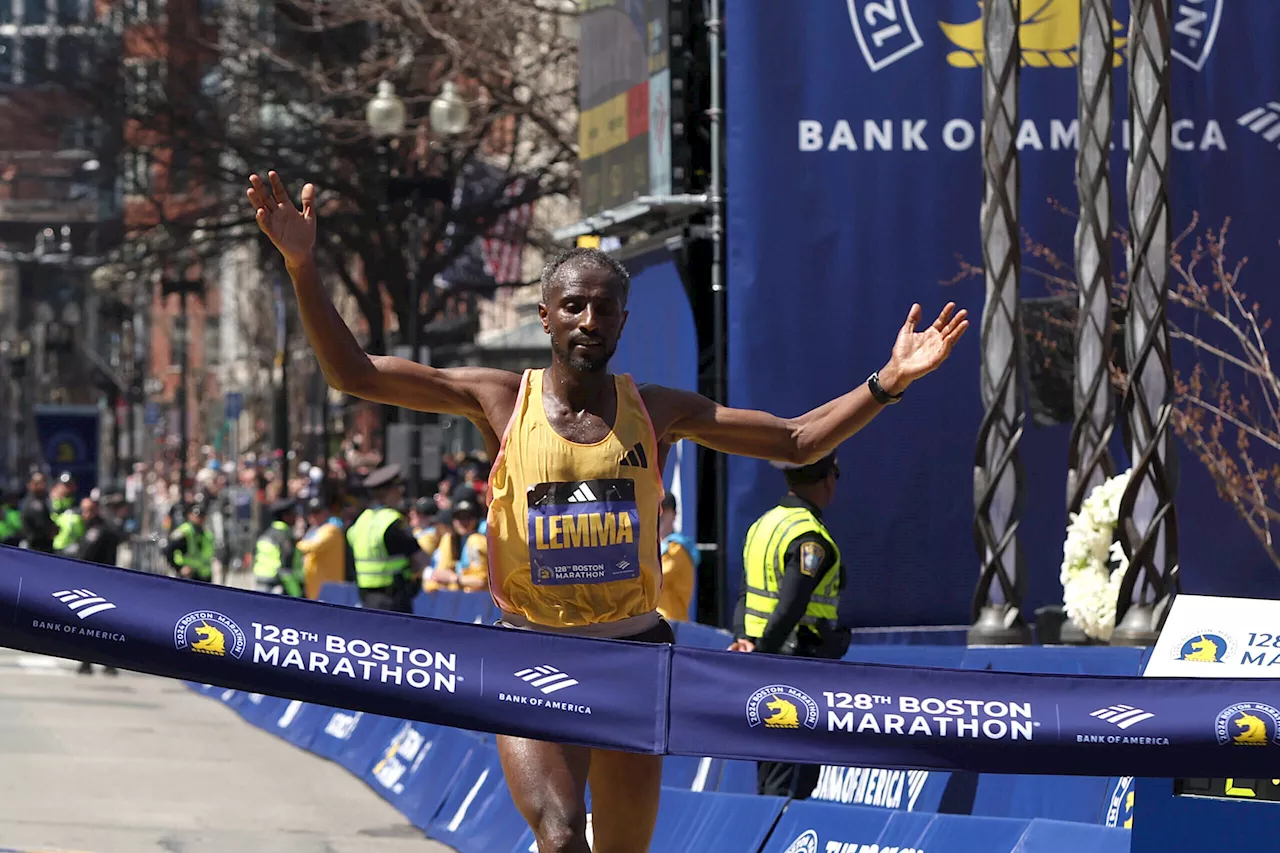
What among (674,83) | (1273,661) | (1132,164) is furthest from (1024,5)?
(1273,661)

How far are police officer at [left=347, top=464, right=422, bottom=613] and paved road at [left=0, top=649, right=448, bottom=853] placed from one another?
4.67 feet

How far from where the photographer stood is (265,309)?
233 feet

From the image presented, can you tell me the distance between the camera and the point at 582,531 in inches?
242

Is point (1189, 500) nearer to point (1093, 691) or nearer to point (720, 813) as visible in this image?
point (720, 813)

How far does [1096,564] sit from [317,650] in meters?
6.78

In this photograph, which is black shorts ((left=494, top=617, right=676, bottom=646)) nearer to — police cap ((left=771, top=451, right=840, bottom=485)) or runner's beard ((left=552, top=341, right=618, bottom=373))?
runner's beard ((left=552, top=341, right=618, bottom=373))

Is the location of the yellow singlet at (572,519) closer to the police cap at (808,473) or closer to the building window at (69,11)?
the police cap at (808,473)

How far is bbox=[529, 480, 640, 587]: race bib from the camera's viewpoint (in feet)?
20.2

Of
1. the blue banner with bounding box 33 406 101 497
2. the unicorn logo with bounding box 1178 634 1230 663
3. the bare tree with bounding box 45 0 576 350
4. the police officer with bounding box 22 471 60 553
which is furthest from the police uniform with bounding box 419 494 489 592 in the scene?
the blue banner with bounding box 33 406 101 497

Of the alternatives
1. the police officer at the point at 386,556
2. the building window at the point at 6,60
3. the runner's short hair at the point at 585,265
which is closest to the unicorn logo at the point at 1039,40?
the police officer at the point at 386,556

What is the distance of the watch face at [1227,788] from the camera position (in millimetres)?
6613

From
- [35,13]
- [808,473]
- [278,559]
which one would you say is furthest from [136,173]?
[808,473]

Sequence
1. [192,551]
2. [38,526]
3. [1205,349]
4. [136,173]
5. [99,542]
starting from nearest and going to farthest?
[1205,349]
[99,542]
[192,551]
[136,173]
[38,526]

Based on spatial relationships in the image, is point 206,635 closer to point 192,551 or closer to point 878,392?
point 878,392
